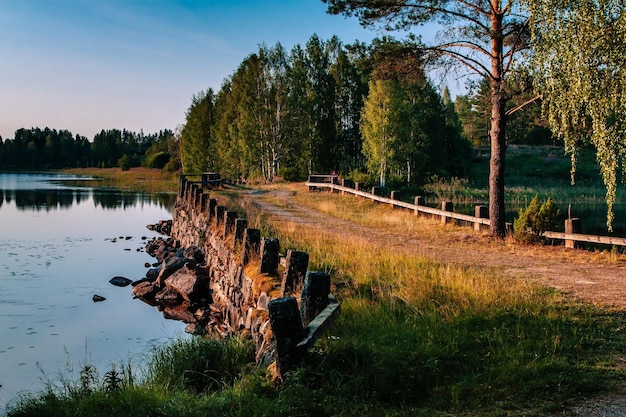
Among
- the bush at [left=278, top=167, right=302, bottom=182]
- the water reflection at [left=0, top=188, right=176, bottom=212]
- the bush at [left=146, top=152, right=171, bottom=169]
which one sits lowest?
the water reflection at [left=0, top=188, right=176, bottom=212]

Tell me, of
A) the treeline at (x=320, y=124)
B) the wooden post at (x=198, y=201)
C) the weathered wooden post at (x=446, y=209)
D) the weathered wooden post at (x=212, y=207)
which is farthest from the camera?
the treeline at (x=320, y=124)

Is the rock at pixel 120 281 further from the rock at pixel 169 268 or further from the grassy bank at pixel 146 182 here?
the grassy bank at pixel 146 182

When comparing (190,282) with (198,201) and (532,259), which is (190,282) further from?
(532,259)

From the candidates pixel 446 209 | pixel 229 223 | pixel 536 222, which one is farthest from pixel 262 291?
pixel 446 209

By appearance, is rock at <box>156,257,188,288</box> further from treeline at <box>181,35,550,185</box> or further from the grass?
treeline at <box>181,35,550,185</box>

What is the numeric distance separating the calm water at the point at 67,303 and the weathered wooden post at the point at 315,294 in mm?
3171

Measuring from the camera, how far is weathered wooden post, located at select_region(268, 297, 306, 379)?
16.1 feet

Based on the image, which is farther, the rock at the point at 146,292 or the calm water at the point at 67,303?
the rock at the point at 146,292

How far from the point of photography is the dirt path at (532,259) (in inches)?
347

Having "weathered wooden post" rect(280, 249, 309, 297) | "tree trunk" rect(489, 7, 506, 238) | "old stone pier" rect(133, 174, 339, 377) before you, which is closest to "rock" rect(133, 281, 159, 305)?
"old stone pier" rect(133, 174, 339, 377)

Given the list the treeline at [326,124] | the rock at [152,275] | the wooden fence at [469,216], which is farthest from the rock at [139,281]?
the treeline at [326,124]

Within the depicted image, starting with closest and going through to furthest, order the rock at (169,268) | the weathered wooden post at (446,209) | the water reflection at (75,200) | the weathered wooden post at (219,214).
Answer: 1. the rock at (169,268)
2. the weathered wooden post at (219,214)
3. the weathered wooden post at (446,209)
4. the water reflection at (75,200)

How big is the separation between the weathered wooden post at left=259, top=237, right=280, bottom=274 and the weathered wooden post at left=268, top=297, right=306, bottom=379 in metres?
3.67

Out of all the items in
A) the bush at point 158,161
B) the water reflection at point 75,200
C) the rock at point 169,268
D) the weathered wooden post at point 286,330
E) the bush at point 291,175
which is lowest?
the rock at point 169,268
